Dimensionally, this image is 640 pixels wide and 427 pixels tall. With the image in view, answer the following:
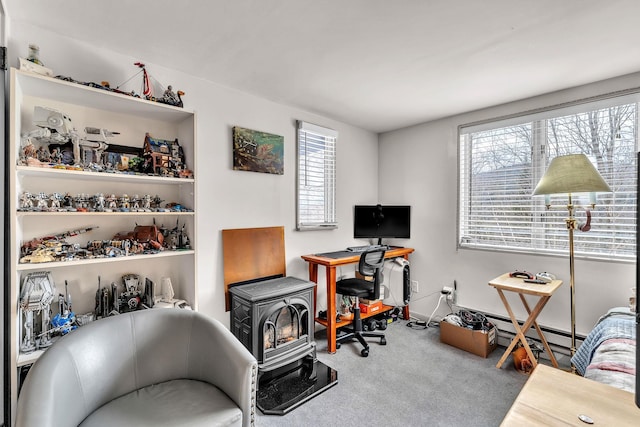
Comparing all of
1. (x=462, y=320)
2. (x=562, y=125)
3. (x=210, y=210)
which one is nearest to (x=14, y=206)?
(x=210, y=210)

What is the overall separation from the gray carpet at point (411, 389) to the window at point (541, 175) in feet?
3.87

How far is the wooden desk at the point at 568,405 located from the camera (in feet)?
2.97

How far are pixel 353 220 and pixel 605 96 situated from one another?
255 centimetres

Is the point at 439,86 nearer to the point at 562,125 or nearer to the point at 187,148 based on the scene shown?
the point at 562,125

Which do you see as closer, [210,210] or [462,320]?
[210,210]

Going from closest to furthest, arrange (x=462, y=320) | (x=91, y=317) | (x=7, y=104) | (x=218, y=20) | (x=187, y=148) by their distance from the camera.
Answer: (x=7, y=104) < (x=218, y=20) < (x=91, y=317) < (x=187, y=148) < (x=462, y=320)

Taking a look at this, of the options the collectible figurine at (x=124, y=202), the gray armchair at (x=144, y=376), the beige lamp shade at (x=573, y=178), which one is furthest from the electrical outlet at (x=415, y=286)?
the collectible figurine at (x=124, y=202)

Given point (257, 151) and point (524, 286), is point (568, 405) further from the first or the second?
point (257, 151)

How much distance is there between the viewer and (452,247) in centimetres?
337

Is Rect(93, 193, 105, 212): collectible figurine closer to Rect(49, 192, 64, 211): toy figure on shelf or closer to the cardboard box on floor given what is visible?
Rect(49, 192, 64, 211): toy figure on shelf

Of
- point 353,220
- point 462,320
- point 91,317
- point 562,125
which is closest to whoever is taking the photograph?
point 91,317

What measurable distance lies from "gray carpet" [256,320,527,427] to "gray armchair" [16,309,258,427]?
68cm

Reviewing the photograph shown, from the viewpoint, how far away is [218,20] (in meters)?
1.69

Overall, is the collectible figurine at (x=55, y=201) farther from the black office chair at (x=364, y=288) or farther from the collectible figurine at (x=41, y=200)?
the black office chair at (x=364, y=288)
